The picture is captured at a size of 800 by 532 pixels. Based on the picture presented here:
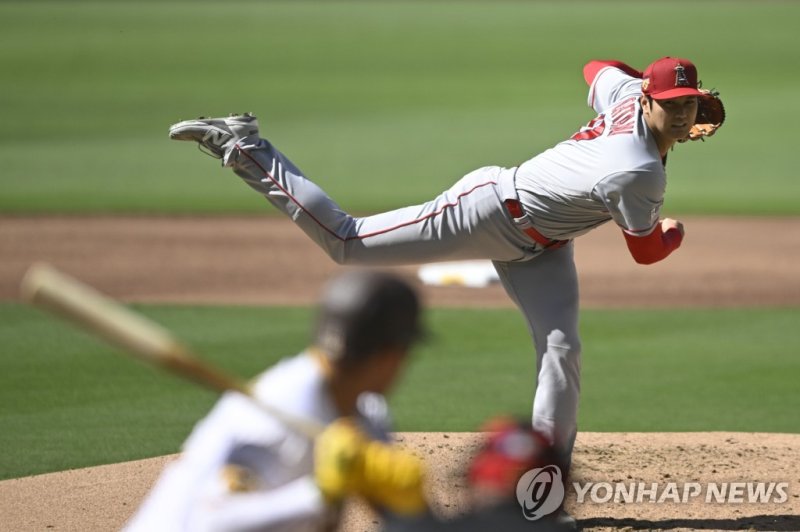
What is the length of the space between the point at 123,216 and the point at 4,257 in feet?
7.74

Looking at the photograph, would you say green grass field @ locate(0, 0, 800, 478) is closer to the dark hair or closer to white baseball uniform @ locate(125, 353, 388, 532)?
white baseball uniform @ locate(125, 353, 388, 532)

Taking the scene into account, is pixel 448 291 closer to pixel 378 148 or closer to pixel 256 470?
pixel 256 470

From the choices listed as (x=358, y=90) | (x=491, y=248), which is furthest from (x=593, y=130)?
(x=358, y=90)

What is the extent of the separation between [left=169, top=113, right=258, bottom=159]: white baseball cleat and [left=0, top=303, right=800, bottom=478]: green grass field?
1903 mm

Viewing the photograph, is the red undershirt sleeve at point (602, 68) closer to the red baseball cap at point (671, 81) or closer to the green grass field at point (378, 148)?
the red baseball cap at point (671, 81)

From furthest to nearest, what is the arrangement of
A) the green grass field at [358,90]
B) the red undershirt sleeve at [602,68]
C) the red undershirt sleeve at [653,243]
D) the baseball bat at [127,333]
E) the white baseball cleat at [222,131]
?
the green grass field at [358,90], the red undershirt sleeve at [602,68], the white baseball cleat at [222,131], the red undershirt sleeve at [653,243], the baseball bat at [127,333]

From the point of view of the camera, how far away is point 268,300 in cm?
1060

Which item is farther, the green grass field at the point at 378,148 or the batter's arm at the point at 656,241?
the green grass field at the point at 378,148

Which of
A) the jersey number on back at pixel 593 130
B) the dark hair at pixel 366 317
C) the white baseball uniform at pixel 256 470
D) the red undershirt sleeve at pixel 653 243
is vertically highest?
the jersey number on back at pixel 593 130

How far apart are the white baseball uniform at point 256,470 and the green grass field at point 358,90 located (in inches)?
466

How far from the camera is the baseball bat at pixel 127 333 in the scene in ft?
8.83

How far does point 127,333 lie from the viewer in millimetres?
2754

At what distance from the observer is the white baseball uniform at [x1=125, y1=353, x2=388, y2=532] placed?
8.93 feet

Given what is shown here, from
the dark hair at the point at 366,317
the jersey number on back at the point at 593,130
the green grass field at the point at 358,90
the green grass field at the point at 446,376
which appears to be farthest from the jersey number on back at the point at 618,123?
the green grass field at the point at 358,90
